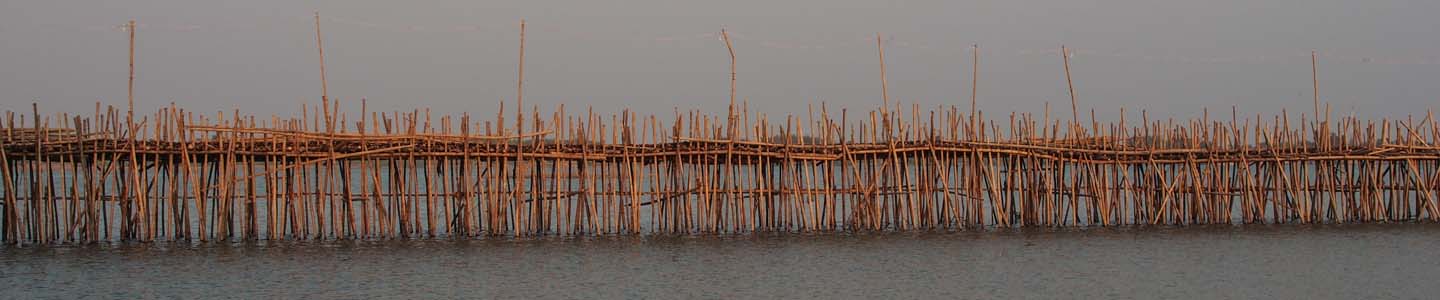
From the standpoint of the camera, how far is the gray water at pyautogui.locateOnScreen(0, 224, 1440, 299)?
45.8 feet

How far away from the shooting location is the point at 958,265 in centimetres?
1609

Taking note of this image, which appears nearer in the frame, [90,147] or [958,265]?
[958,265]

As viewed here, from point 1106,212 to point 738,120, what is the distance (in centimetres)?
539

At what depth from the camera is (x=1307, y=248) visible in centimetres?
Result: 1791

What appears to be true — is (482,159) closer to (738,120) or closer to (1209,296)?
(738,120)

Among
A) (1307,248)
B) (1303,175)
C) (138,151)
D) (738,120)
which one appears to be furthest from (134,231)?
(1303,175)

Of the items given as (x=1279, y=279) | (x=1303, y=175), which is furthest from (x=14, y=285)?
(x=1303, y=175)

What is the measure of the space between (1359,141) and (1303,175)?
2.95 feet

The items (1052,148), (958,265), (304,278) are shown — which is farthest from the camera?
(1052,148)

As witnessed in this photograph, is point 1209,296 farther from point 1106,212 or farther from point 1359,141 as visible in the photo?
point 1359,141

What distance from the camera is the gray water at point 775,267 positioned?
14.0 meters

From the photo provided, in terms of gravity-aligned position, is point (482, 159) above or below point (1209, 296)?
above

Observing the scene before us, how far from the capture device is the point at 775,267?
15.9m

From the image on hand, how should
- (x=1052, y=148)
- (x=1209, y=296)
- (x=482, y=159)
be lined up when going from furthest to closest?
(x=1052, y=148)
(x=482, y=159)
(x=1209, y=296)
